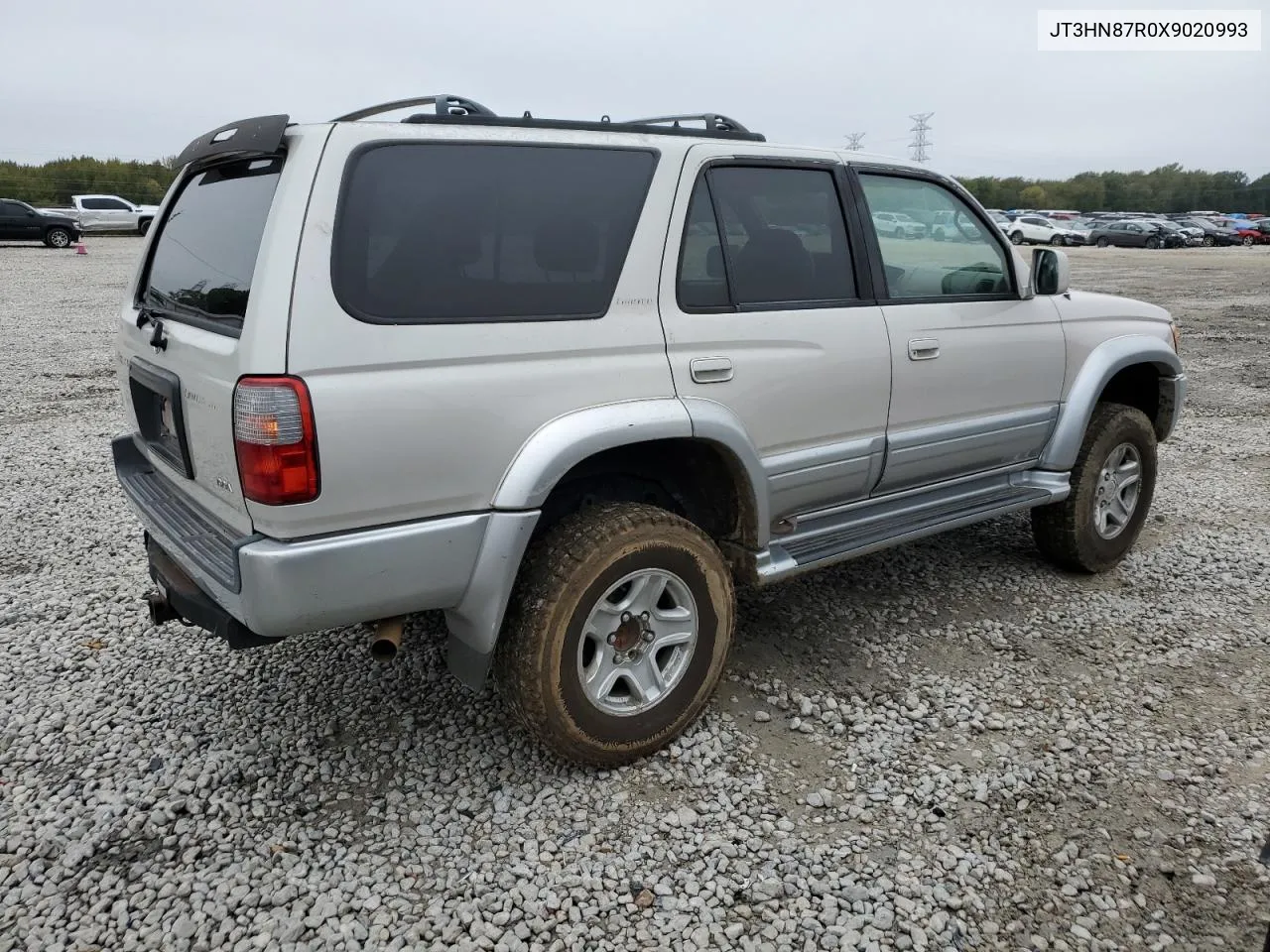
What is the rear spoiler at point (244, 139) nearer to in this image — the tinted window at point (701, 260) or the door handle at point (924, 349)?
the tinted window at point (701, 260)

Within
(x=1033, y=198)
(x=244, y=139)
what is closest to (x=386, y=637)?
(x=244, y=139)

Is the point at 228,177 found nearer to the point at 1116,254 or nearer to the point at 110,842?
the point at 110,842

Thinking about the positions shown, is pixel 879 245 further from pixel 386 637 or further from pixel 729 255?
pixel 386 637

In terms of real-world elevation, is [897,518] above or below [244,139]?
below

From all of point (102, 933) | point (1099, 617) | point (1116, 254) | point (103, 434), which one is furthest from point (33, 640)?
point (1116, 254)

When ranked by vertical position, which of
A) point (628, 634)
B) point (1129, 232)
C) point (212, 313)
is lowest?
point (628, 634)

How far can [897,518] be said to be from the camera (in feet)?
11.9

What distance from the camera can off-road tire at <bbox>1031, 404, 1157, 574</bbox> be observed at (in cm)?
427

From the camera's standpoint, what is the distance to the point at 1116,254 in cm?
3284

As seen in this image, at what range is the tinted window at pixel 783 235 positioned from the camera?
306cm

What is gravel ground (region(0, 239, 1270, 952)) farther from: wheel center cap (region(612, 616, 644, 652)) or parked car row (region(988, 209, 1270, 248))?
parked car row (region(988, 209, 1270, 248))

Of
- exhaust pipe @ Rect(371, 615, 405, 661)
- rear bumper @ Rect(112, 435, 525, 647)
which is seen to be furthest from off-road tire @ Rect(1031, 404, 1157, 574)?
exhaust pipe @ Rect(371, 615, 405, 661)

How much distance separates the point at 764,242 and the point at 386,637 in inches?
70.8

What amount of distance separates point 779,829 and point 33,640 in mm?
3132
